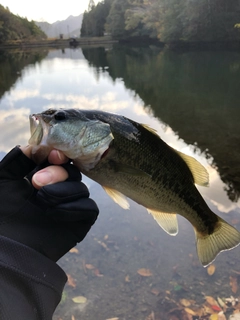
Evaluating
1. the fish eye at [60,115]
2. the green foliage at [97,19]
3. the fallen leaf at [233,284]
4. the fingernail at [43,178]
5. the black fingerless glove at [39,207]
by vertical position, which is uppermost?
the green foliage at [97,19]

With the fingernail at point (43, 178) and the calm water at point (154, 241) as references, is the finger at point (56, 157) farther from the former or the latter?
the calm water at point (154, 241)

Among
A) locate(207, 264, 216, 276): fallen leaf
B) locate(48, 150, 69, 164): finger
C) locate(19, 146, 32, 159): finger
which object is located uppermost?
locate(19, 146, 32, 159): finger

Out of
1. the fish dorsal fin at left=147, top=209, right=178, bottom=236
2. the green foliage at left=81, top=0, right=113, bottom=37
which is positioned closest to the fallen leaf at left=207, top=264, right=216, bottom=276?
the fish dorsal fin at left=147, top=209, right=178, bottom=236

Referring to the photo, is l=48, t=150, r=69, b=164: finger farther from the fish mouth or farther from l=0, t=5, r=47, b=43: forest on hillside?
l=0, t=5, r=47, b=43: forest on hillside

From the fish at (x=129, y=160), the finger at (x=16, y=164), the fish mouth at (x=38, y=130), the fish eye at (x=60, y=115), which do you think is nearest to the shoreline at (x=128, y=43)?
the fish at (x=129, y=160)

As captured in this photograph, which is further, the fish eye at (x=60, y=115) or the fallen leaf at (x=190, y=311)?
the fallen leaf at (x=190, y=311)

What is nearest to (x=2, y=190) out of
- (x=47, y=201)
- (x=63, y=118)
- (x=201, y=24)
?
(x=47, y=201)

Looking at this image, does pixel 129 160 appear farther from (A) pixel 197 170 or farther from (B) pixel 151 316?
(B) pixel 151 316
